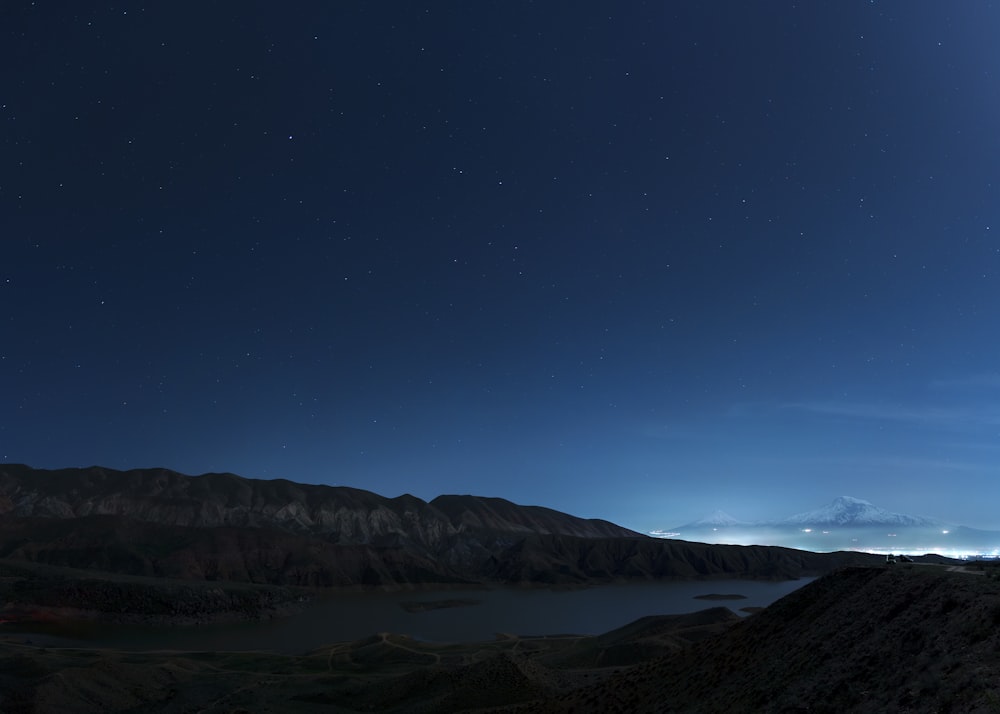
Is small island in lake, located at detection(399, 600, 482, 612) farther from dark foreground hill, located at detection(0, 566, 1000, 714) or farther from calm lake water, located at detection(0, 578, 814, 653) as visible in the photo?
dark foreground hill, located at detection(0, 566, 1000, 714)

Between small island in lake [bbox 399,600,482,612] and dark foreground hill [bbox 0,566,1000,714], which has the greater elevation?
dark foreground hill [bbox 0,566,1000,714]

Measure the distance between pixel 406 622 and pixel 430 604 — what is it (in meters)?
30.6

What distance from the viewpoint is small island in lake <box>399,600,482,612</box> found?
162 meters

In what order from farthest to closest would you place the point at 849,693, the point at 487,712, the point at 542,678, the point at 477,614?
the point at 477,614 < the point at 542,678 < the point at 487,712 < the point at 849,693

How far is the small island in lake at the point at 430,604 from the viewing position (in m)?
162

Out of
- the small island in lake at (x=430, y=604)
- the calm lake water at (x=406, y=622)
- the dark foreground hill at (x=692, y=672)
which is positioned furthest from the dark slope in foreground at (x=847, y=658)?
the small island in lake at (x=430, y=604)

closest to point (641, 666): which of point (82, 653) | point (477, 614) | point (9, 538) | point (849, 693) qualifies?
point (849, 693)

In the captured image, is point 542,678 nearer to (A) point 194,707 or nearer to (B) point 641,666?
(B) point 641,666

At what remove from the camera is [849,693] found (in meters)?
22.9

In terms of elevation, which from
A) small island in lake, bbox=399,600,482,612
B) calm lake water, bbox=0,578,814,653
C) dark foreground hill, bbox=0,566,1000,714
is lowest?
small island in lake, bbox=399,600,482,612

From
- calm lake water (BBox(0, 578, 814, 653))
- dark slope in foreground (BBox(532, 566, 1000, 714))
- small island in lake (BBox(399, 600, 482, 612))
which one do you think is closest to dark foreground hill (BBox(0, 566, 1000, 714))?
dark slope in foreground (BBox(532, 566, 1000, 714))

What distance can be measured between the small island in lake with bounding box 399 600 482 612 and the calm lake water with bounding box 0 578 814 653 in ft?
8.43

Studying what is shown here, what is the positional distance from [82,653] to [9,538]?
140 m

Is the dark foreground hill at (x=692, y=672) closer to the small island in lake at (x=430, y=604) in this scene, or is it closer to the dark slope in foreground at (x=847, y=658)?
the dark slope in foreground at (x=847, y=658)
